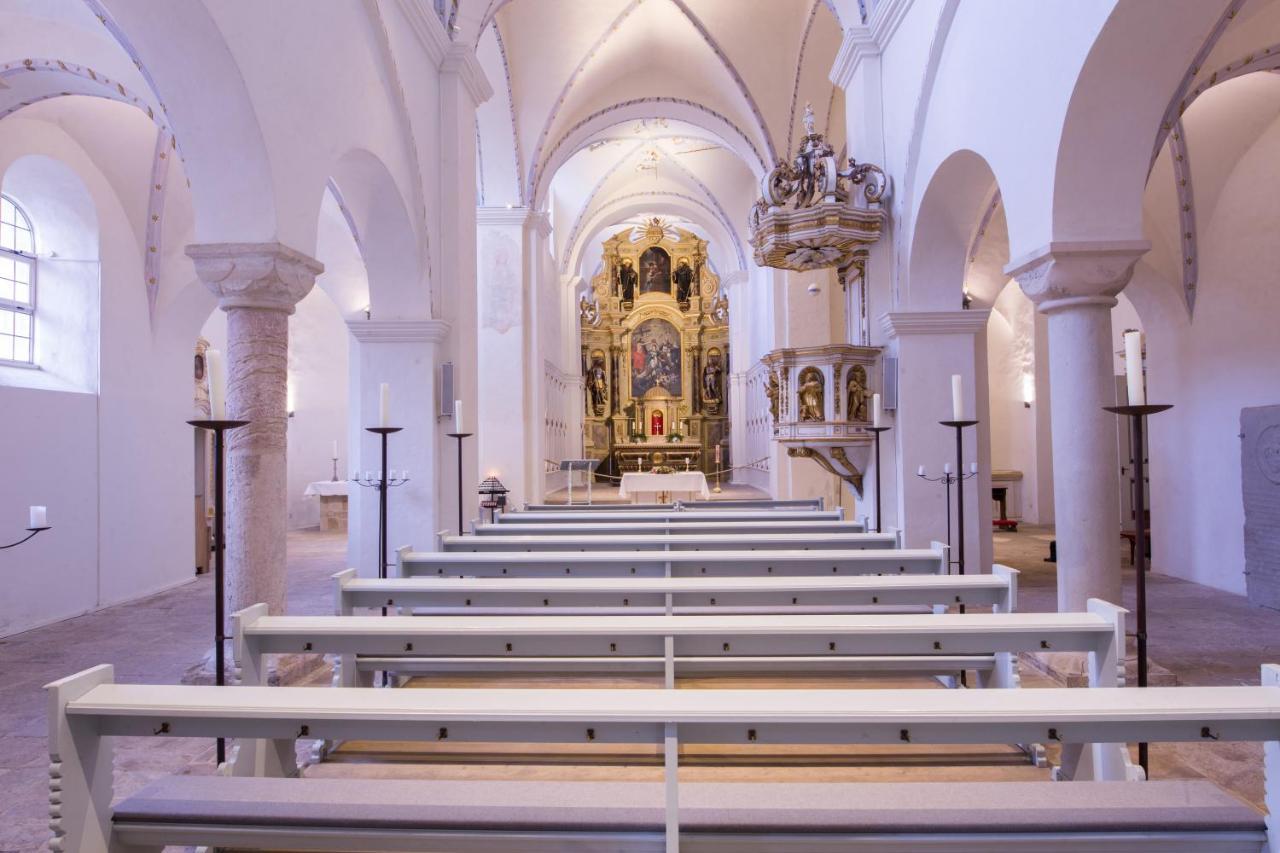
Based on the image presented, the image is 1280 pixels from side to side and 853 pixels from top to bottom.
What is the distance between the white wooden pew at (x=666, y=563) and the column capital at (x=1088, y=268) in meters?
1.63

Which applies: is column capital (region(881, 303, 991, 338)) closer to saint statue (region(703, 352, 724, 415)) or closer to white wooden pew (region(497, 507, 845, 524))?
white wooden pew (region(497, 507, 845, 524))

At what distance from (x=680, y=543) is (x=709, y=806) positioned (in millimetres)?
3691

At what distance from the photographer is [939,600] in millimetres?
3713

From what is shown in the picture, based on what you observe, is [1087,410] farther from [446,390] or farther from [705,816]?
[446,390]

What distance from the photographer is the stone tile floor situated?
11.3 feet

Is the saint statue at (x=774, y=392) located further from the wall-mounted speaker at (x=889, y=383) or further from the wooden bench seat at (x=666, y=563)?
the wooden bench seat at (x=666, y=563)

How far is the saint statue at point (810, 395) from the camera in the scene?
8.28 meters

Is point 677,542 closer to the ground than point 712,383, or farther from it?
closer to the ground

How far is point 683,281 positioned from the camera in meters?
24.4

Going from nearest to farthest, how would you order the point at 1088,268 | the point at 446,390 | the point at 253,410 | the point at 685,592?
1. the point at 685,592
2. the point at 1088,268
3. the point at 253,410
4. the point at 446,390

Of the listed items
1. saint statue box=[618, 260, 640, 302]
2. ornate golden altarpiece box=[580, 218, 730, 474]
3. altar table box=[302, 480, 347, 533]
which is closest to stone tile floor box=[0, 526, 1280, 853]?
altar table box=[302, 480, 347, 533]

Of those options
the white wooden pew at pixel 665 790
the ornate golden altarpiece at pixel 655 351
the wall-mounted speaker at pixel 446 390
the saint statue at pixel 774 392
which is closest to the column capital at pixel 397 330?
the wall-mounted speaker at pixel 446 390

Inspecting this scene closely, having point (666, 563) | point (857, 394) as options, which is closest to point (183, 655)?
point (666, 563)

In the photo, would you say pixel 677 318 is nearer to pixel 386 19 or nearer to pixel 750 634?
pixel 386 19
